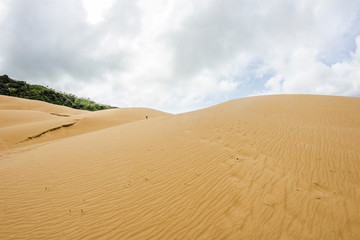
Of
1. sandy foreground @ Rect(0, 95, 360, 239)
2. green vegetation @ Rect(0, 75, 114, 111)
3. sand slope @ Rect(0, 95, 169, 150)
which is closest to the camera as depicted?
sandy foreground @ Rect(0, 95, 360, 239)

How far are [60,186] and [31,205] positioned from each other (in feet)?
1.96

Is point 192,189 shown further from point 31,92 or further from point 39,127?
point 31,92

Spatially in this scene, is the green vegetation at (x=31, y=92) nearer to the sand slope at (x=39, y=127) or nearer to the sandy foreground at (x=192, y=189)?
the sand slope at (x=39, y=127)

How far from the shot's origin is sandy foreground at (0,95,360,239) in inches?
97.3

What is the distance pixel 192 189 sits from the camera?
3311 millimetres

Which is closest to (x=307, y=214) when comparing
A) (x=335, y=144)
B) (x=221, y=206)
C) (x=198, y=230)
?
(x=221, y=206)

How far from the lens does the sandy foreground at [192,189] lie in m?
2.47

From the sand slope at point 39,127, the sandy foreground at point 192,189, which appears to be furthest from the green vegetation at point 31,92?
the sandy foreground at point 192,189

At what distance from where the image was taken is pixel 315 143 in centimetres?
540

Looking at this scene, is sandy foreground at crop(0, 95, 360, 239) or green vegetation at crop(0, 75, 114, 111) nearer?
sandy foreground at crop(0, 95, 360, 239)

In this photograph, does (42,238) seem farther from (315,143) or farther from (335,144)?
(335,144)

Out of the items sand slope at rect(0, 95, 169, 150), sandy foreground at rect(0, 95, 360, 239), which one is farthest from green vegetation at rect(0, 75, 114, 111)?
sandy foreground at rect(0, 95, 360, 239)

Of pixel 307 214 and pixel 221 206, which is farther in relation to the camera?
pixel 221 206

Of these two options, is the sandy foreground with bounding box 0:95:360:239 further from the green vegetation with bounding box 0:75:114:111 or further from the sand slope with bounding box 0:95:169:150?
the green vegetation with bounding box 0:75:114:111
